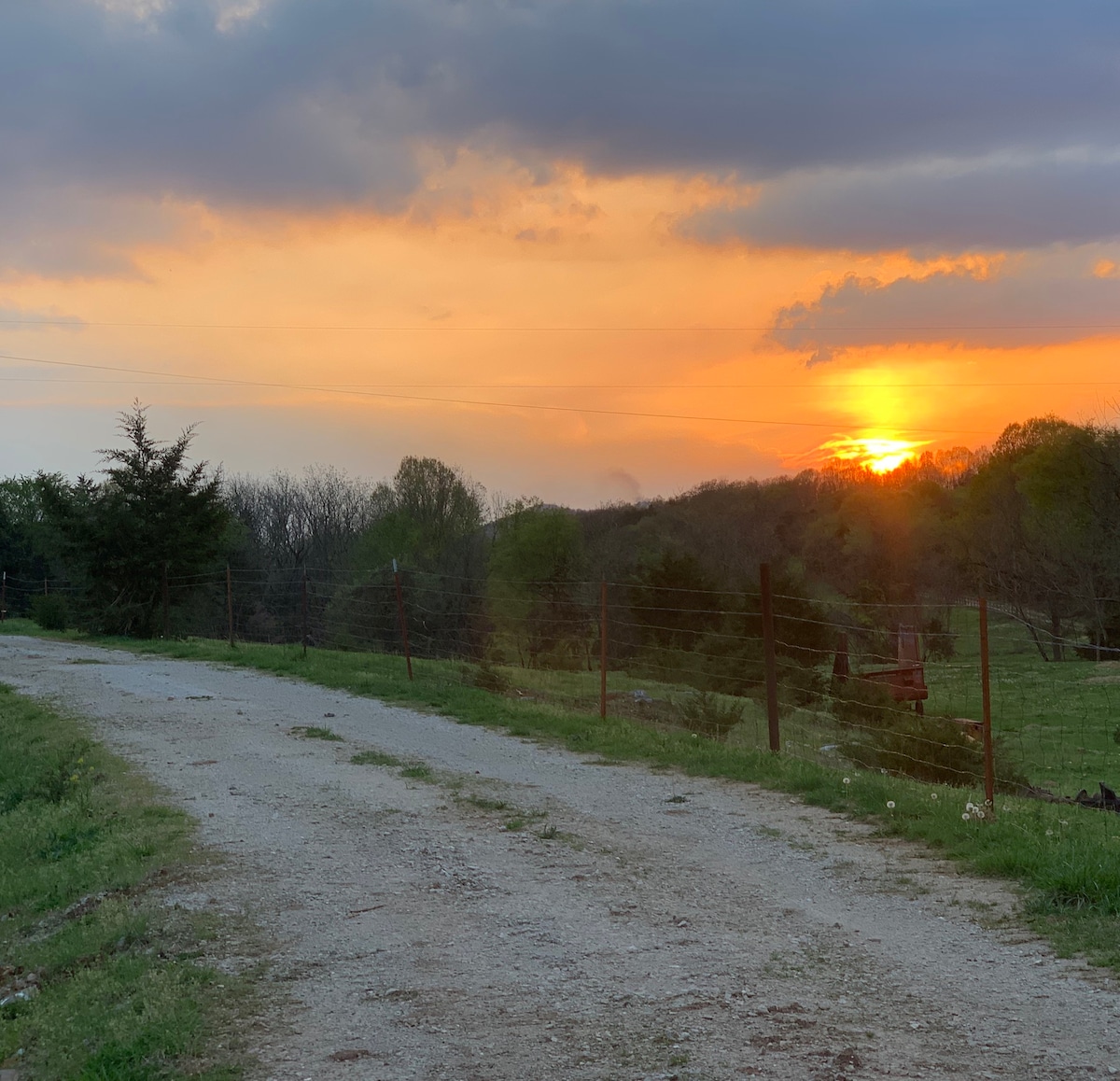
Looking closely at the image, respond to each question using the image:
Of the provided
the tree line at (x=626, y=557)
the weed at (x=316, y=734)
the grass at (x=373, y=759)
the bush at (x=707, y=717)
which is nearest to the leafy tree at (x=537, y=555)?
the tree line at (x=626, y=557)

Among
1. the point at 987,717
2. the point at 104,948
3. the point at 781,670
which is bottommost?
the point at 104,948

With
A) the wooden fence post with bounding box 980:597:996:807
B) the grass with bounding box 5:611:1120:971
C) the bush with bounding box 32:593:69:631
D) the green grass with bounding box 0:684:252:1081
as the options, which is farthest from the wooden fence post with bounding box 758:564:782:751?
the bush with bounding box 32:593:69:631

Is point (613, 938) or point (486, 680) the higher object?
point (486, 680)

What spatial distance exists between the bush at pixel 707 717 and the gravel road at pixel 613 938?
14.4 ft

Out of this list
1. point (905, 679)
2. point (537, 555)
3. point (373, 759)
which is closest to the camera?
point (373, 759)

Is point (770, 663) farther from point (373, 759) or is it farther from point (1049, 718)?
point (1049, 718)

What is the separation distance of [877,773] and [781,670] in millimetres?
9400

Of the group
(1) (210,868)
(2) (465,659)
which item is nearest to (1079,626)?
A: (2) (465,659)

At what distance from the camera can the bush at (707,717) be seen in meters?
13.7

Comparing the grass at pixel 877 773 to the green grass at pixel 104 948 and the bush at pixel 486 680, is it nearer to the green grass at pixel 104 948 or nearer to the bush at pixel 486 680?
the bush at pixel 486 680

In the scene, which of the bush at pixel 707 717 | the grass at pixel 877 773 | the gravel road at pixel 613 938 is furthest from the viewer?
the bush at pixel 707 717

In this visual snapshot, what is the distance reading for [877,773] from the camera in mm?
9773

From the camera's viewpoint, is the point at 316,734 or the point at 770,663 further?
the point at 316,734

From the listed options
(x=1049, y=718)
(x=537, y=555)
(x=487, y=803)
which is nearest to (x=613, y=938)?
(x=487, y=803)
